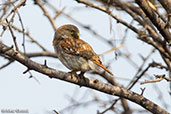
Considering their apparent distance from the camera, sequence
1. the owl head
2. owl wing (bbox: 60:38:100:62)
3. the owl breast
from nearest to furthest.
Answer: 1. the owl breast
2. owl wing (bbox: 60:38:100:62)
3. the owl head

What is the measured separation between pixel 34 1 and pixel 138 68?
2.31 metres

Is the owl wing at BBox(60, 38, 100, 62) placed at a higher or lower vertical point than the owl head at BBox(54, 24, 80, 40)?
lower

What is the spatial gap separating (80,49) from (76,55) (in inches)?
5.0

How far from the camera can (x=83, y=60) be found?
4.78 metres

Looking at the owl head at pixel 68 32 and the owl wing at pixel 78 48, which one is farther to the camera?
the owl head at pixel 68 32

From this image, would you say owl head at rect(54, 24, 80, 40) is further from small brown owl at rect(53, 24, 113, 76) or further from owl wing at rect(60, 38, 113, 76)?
owl wing at rect(60, 38, 113, 76)

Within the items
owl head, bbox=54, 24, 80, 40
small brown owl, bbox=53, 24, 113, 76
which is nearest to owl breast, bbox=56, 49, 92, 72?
small brown owl, bbox=53, 24, 113, 76

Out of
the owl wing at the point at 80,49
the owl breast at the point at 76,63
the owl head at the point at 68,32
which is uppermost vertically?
the owl head at the point at 68,32

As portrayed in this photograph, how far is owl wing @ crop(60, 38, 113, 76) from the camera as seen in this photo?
189 inches

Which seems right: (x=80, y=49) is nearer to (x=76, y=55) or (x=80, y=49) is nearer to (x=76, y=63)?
(x=76, y=55)

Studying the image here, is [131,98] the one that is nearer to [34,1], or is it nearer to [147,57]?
[147,57]

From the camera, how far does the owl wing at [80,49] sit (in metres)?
4.80

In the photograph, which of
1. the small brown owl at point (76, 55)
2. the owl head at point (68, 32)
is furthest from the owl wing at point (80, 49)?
the owl head at point (68, 32)

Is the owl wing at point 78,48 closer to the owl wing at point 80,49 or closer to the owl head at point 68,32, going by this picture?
the owl wing at point 80,49
